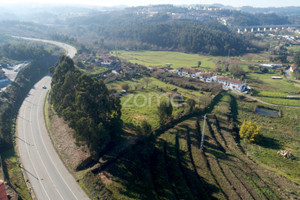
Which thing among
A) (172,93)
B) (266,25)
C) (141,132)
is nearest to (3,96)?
(141,132)

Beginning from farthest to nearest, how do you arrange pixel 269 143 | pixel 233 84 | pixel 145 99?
pixel 233 84 → pixel 145 99 → pixel 269 143

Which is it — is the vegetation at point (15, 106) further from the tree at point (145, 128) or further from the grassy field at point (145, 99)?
the grassy field at point (145, 99)

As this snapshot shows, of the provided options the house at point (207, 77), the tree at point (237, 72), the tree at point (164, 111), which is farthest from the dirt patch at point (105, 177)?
the tree at point (237, 72)

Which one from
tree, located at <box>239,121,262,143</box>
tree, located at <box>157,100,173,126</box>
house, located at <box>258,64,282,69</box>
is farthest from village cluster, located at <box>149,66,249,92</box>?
tree, located at <box>157,100,173,126</box>

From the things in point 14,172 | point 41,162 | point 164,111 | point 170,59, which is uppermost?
point 170,59

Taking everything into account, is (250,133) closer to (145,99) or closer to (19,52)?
(145,99)

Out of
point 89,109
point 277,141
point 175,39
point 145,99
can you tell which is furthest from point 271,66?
point 89,109
